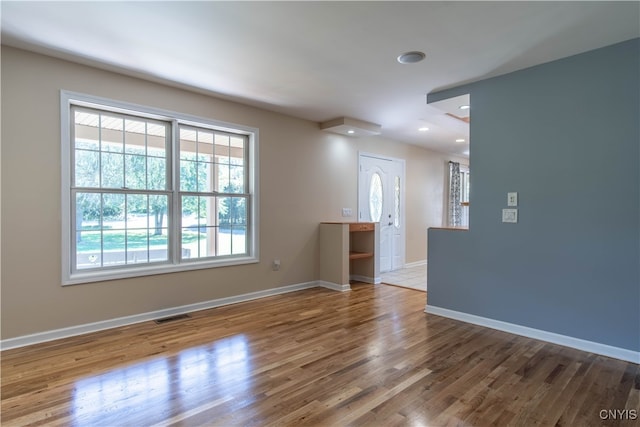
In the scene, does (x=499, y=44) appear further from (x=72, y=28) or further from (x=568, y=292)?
(x=72, y=28)

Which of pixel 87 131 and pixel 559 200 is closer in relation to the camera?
pixel 559 200

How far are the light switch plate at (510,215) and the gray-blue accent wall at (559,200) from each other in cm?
4

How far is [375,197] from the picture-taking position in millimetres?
6422

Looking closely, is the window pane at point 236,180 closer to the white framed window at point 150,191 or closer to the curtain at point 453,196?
the white framed window at point 150,191

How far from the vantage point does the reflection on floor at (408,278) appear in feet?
17.6

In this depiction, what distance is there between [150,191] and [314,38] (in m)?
2.34

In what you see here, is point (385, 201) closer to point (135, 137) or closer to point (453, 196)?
point (453, 196)

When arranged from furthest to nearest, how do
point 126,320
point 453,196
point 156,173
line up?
point 453,196 → point 156,173 → point 126,320

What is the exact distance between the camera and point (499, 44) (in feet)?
9.00

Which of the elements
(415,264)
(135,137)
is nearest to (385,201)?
(415,264)

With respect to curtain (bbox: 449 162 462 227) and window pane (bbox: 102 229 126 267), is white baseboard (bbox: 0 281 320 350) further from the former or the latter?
curtain (bbox: 449 162 462 227)

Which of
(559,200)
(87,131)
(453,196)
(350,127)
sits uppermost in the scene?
(350,127)

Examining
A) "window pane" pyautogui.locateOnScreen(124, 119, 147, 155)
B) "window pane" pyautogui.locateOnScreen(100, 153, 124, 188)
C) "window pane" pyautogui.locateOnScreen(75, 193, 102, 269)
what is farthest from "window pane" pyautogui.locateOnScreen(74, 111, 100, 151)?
"window pane" pyautogui.locateOnScreen(75, 193, 102, 269)

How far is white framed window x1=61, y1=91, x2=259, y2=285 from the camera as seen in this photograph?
3287mm
